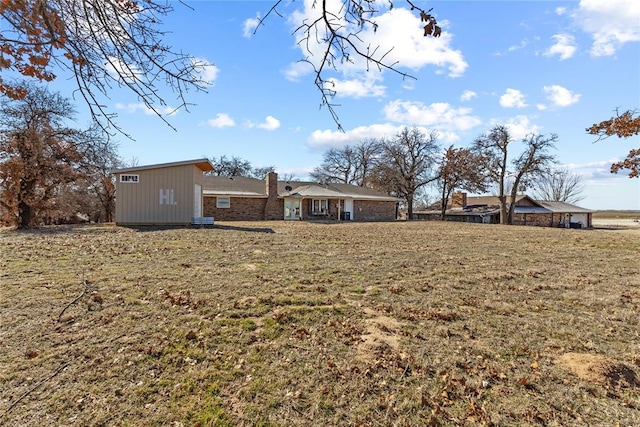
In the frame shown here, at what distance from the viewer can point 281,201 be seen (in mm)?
27547

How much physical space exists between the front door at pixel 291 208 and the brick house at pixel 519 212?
20.4m

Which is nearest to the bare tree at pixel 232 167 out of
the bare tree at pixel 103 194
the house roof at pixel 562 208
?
the bare tree at pixel 103 194

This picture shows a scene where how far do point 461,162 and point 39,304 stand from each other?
3474cm

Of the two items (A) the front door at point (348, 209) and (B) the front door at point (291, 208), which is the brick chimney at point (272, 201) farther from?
(A) the front door at point (348, 209)

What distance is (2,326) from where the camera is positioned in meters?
3.65

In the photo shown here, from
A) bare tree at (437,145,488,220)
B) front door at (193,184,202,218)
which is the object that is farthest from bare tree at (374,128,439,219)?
front door at (193,184,202,218)

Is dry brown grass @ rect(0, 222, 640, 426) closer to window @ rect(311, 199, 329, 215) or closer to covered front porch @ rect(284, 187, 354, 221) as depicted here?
covered front porch @ rect(284, 187, 354, 221)

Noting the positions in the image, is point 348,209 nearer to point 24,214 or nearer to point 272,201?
point 272,201

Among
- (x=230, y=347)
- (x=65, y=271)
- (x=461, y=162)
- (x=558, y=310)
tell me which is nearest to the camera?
(x=230, y=347)

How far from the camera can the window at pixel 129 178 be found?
1570cm

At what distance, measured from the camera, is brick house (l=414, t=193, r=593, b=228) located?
128ft

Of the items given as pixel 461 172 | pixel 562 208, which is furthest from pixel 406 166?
pixel 562 208

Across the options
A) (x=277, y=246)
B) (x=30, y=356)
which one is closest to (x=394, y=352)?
(x=30, y=356)

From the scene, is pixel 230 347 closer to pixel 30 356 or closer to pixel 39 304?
pixel 30 356
